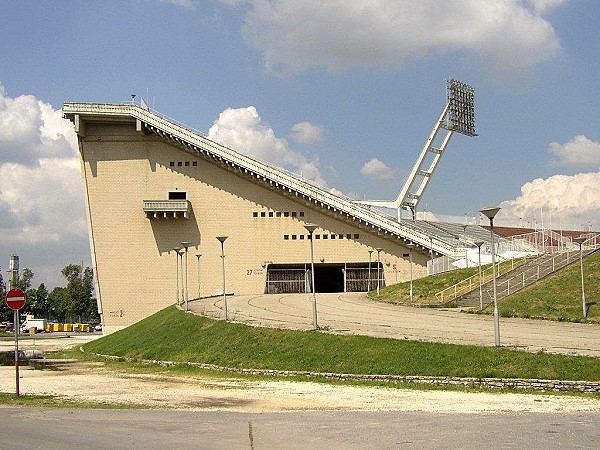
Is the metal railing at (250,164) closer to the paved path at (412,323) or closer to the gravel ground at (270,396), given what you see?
the paved path at (412,323)

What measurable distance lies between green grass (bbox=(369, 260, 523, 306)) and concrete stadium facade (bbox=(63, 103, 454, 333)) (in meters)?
13.8

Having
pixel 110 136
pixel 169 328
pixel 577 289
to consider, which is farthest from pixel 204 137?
pixel 577 289

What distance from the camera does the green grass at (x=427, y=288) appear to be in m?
48.1

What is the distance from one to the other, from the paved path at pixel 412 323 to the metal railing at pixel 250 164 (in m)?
16.1

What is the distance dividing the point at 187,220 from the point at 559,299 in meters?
41.7

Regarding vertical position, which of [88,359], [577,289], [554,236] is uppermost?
[554,236]

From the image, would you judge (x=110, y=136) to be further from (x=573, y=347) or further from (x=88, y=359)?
(x=573, y=347)

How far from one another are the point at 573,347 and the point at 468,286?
78.5 ft

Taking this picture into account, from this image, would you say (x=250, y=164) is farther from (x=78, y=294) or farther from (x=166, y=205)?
(x=78, y=294)

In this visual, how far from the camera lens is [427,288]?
51125mm

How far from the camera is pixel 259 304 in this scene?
51.0 m

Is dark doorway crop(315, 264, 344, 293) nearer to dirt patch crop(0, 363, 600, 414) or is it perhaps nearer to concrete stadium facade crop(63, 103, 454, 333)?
concrete stadium facade crop(63, 103, 454, 333)

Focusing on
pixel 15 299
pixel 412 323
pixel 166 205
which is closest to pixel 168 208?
pixel 166 205

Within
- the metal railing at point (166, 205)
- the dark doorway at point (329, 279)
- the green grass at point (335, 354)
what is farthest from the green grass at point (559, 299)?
the metal railing at point (166, 205)
